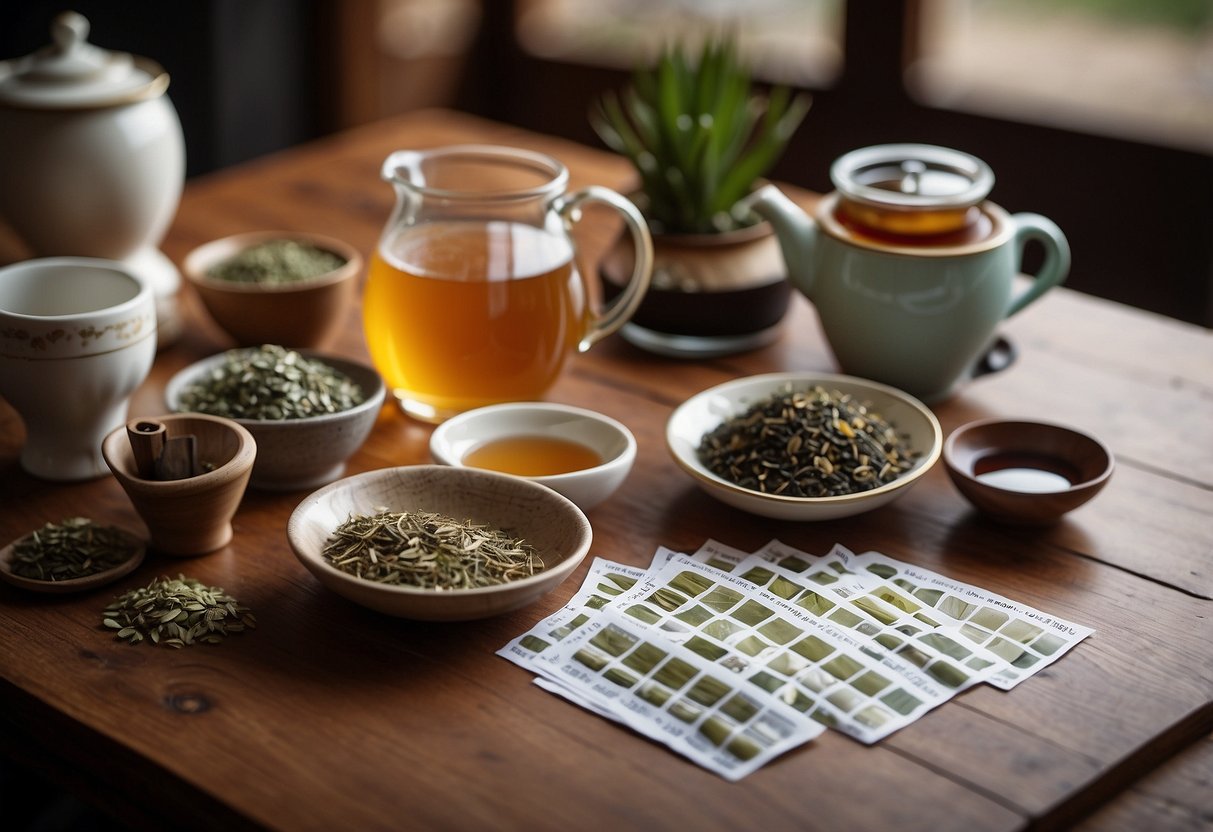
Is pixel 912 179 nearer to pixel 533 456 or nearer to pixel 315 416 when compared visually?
pixel 533 456

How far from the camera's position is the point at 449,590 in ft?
3.67

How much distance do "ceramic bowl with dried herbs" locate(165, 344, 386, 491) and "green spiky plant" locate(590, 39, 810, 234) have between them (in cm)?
53

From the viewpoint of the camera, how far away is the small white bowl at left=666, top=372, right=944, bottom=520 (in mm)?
1314

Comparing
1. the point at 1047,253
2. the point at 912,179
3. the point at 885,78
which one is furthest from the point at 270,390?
the point at 885,78

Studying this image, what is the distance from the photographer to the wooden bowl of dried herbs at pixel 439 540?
1120 mm

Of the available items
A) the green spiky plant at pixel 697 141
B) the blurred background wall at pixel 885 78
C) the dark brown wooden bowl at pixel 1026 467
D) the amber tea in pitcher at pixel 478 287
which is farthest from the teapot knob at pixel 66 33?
the blurred background wall at pixel 885 78

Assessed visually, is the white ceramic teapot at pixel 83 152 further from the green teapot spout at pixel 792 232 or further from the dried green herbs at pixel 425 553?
the green teapot spout at pixel 792 232

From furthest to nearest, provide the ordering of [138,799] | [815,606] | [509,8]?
1. [509,8]
2. [815,606]
3. [138,799]

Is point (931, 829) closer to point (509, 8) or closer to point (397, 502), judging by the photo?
point (397, 502)

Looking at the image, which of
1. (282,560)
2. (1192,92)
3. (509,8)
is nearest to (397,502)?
(282,560)

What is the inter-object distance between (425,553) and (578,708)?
0.67 feet

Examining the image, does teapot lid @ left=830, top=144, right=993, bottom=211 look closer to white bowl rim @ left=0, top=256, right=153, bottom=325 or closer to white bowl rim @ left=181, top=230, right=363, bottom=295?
white bowl rim @ left=181, top=230, right=363, bottom=295

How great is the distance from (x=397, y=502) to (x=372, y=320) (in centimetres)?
33

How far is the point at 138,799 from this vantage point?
106cm
